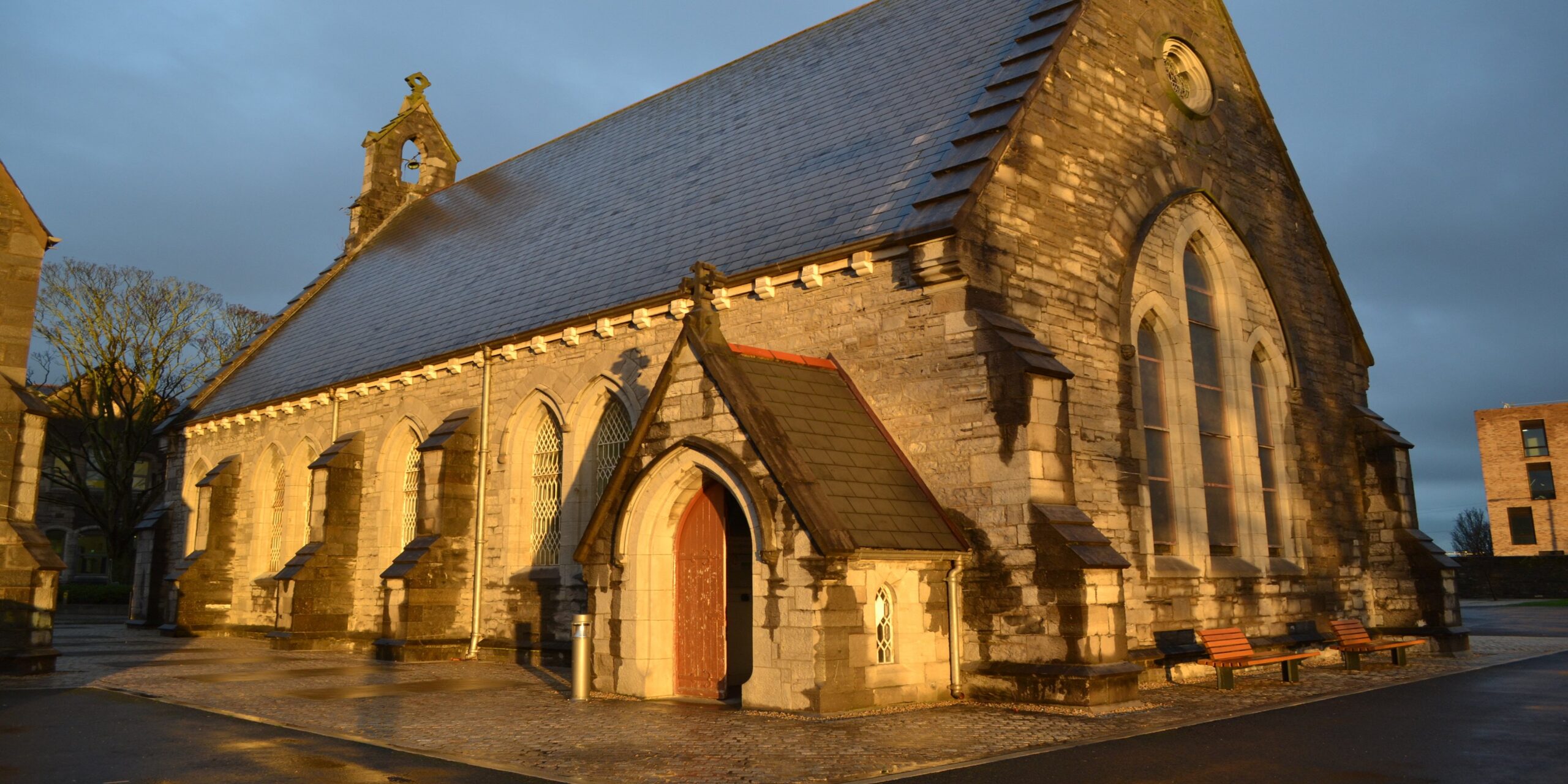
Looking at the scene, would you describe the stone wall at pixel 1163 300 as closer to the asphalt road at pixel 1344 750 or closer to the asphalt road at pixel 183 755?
the asphalt road at pixel 1344 750

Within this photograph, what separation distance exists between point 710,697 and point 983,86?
366 inches

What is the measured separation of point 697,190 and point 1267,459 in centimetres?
1070

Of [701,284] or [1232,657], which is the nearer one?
[701,284]

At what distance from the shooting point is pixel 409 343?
22016 mm

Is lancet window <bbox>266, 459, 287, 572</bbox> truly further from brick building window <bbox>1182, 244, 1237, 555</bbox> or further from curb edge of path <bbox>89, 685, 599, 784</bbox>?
brick building window <bbox>1182, 244, 1237, 555</bbox>

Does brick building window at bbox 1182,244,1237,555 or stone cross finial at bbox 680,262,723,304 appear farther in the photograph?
brick building window at bbox 1182,244,1237,555

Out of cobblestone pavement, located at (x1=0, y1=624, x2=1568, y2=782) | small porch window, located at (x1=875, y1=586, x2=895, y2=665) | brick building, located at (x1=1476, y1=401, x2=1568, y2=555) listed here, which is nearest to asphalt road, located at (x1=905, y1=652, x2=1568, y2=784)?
cobblestone pavement, located at (x1=0, y1=624, x2=1568, y2=782)

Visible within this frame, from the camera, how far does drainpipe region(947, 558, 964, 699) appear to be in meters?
12.3

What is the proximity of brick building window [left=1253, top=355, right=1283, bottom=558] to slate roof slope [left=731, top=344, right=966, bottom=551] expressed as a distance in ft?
23.9

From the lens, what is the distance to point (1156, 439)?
1540cm

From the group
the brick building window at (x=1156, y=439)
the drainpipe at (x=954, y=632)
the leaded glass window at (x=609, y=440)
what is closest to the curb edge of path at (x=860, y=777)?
the drainpipe at (x=954, y=632)

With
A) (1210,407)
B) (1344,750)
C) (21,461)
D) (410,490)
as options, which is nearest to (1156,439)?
(1210,407)

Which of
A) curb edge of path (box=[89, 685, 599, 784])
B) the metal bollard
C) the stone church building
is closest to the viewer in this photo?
curb edge of path (box=[89, 685, 599, 784])

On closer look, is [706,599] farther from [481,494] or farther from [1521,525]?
[1521,525]
